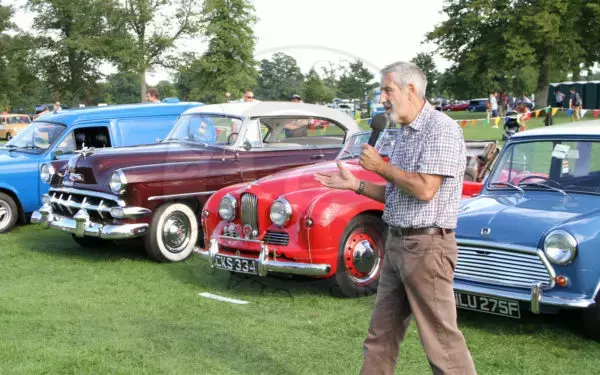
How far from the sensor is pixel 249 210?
7195 mm

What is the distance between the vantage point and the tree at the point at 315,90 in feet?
30.8

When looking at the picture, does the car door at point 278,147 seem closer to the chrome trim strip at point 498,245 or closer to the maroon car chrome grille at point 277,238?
the maroon car chrome grille at point 277,238

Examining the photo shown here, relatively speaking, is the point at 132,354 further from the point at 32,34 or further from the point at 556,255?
the point at 32,34

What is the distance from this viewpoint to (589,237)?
5.24 m

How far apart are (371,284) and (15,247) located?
5.45 meters

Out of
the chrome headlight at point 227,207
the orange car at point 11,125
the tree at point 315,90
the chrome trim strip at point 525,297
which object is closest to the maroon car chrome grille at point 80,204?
the chrome headlight at point 227,207

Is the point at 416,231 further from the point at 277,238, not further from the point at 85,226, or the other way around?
the point at 85,226

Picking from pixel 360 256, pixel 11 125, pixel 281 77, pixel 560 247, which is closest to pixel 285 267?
pixel 360 256

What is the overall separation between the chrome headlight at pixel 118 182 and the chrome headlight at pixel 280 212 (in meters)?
2.47

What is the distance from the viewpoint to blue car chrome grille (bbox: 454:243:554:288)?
5344 mm

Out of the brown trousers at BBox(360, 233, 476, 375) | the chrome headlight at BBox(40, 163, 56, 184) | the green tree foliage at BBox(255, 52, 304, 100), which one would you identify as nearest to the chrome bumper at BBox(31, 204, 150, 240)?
A: the chrome headlight at BBox(40, 163, 56, 184)

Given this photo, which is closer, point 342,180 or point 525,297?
point 342,180

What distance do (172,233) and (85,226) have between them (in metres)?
1.07

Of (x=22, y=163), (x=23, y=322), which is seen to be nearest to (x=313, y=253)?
(x=23, y=322)
